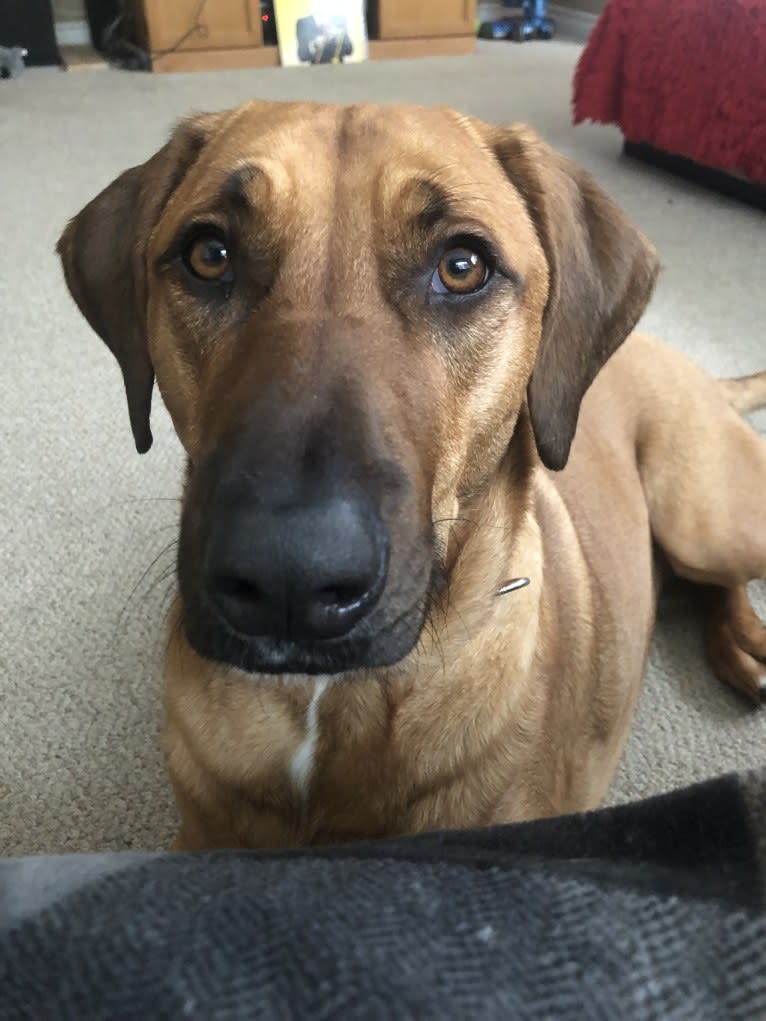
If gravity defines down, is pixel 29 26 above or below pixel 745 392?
above

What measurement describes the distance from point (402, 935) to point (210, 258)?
861 millimetres

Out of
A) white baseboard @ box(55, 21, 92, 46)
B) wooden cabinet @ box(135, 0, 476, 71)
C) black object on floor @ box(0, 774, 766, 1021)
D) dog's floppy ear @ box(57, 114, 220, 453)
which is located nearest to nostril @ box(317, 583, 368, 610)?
black object on floor @ box(0, 774, 766, 1021)

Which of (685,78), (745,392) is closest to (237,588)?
(745,392)

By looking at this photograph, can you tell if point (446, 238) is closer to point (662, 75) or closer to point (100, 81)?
point (662, 75)

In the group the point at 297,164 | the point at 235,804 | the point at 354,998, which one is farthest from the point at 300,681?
the point at 354,998

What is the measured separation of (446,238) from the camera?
1.07 m

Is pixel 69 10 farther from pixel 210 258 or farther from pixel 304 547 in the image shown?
pixel 304 547

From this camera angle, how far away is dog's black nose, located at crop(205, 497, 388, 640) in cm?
76

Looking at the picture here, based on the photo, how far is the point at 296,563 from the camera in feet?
2.49

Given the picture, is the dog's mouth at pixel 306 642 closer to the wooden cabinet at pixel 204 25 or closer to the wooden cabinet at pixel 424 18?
the wooden cabinet at pixel 204 25

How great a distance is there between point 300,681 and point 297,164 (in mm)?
631

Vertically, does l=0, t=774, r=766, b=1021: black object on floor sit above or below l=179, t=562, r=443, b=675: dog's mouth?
above

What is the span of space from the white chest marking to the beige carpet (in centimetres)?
39

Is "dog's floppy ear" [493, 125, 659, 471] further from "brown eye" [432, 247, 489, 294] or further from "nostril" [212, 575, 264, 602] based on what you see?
"nostril" [212, 575, 264, 602]
